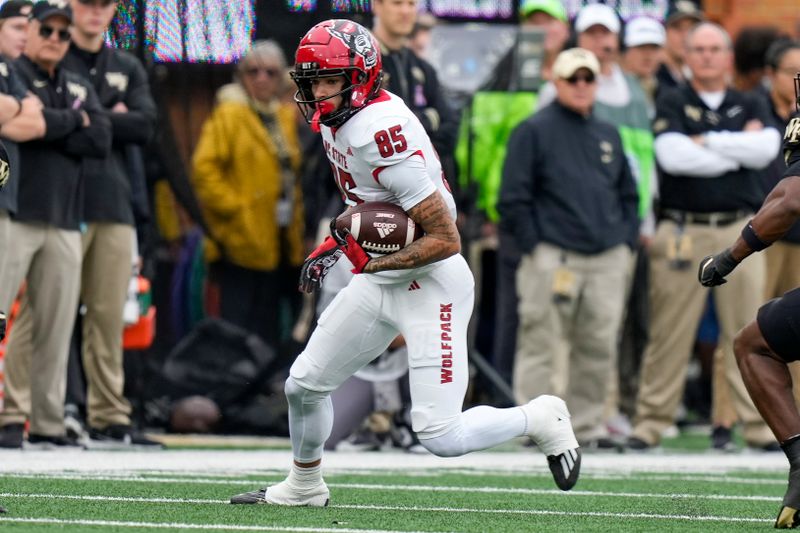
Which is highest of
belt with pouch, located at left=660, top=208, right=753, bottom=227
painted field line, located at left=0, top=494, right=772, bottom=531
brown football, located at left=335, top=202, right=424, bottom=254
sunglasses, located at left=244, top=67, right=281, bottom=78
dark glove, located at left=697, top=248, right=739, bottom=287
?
brown football, located at left=335, top=202, right=424, bottom=254

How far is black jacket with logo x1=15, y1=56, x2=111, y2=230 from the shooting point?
29.5ft

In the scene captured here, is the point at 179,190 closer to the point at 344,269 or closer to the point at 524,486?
the point at 344,269

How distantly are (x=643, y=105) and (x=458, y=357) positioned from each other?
208 inches

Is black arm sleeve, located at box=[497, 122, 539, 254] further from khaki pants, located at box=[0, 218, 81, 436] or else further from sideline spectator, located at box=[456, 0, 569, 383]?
khaki pants, located at box=[0, 218, 81, 436]

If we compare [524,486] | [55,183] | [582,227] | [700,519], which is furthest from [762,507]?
[55,183]

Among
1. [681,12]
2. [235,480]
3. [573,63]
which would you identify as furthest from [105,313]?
[681,12]

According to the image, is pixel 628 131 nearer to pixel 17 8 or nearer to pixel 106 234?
pixel 106 234

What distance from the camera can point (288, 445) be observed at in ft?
33.6

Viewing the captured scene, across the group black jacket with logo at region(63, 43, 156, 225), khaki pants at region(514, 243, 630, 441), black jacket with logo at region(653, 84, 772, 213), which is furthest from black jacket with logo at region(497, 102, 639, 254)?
black jacket with logo at region(63, 43, 156, 225)

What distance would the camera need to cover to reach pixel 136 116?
374 inches

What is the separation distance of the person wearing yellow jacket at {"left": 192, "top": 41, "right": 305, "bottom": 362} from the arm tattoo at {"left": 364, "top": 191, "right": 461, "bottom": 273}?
507 cm

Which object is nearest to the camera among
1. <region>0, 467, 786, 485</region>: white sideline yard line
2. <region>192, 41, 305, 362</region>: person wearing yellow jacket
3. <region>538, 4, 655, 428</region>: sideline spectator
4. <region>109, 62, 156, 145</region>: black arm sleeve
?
<region>0, 467, 786, 485</region>: white sideline yard line

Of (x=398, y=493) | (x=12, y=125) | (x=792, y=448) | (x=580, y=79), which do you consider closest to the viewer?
(x=792, y=448)

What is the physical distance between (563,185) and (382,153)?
13.7ft
